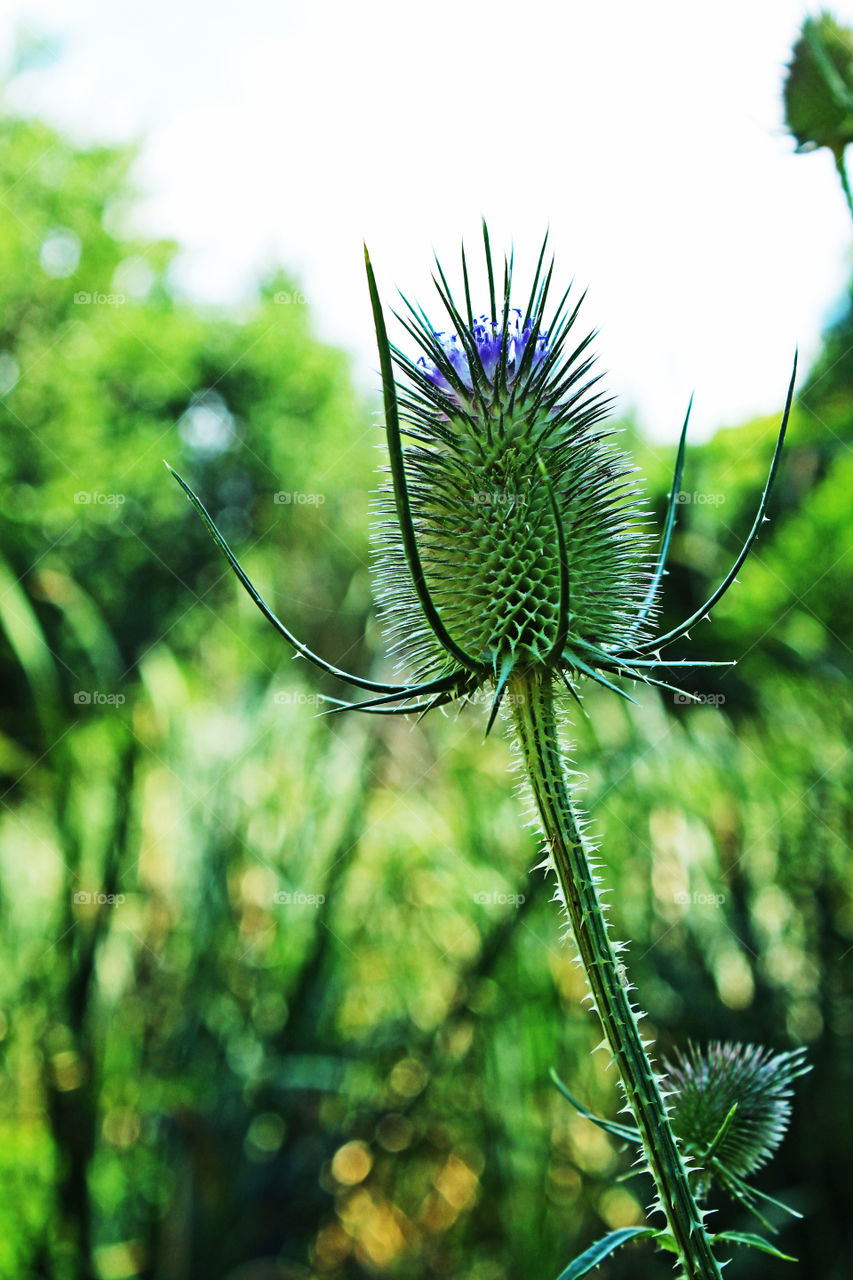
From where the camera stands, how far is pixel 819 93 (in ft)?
3.27

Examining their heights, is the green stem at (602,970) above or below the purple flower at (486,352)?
below

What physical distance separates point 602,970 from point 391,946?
211 cm

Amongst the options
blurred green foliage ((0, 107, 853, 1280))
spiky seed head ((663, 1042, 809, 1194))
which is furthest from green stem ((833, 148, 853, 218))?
blurred green foliage ((0, 107, 853, 1280))

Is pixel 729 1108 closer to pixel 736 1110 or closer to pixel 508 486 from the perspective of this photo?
pixel 736 1110

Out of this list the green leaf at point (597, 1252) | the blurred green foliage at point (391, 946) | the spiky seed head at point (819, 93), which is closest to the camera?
the green leaf at point (597, 1252)

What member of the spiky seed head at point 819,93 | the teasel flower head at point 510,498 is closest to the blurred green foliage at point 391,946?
the spiky seed head at point 819,93

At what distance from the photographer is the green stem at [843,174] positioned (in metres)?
0.85

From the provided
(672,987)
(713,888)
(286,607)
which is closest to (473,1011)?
(672,987)

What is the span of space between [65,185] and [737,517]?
9.55 meters

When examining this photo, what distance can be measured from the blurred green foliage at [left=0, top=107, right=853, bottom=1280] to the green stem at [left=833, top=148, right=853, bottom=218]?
96 centimetres

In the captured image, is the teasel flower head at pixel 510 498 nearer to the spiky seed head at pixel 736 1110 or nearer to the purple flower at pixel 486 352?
the purple flower at pixel 486 352

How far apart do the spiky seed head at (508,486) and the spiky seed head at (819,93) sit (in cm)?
48

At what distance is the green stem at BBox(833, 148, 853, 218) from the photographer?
2.80 feet

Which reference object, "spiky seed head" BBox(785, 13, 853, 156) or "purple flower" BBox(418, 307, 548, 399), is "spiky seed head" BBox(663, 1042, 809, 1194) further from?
"spiky seed head" BBox(785, 13, 853, 156)
